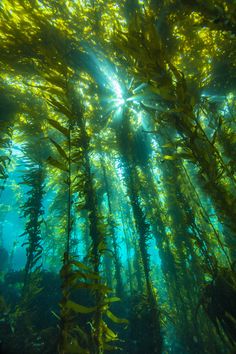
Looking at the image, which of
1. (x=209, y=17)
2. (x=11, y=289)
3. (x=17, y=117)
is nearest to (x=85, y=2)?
(x=17, y=117)

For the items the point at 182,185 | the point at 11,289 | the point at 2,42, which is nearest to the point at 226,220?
the point at 182,185

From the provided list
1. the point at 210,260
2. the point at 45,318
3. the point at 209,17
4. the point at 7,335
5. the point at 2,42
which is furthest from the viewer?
the point at 45,318

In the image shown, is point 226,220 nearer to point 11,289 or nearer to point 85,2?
point 85,2

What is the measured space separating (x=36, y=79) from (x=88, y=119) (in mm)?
1858

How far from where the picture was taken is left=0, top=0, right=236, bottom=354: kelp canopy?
2.61 m

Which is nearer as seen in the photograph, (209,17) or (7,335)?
(209,17)

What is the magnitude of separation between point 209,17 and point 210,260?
3395mm

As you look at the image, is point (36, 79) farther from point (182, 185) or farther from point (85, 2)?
point (182, 185)

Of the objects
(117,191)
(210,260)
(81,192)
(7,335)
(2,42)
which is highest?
(117,191)

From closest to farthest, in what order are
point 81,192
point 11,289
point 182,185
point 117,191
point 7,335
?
1. point 81,192
2. point 7,335
3. point 182,185
4. point 11,289
5. point 117,191

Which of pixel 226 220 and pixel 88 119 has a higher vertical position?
A: pixel 88 119

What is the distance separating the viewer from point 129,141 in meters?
7.03

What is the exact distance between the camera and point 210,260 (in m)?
3.64

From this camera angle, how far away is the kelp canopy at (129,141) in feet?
8.56
